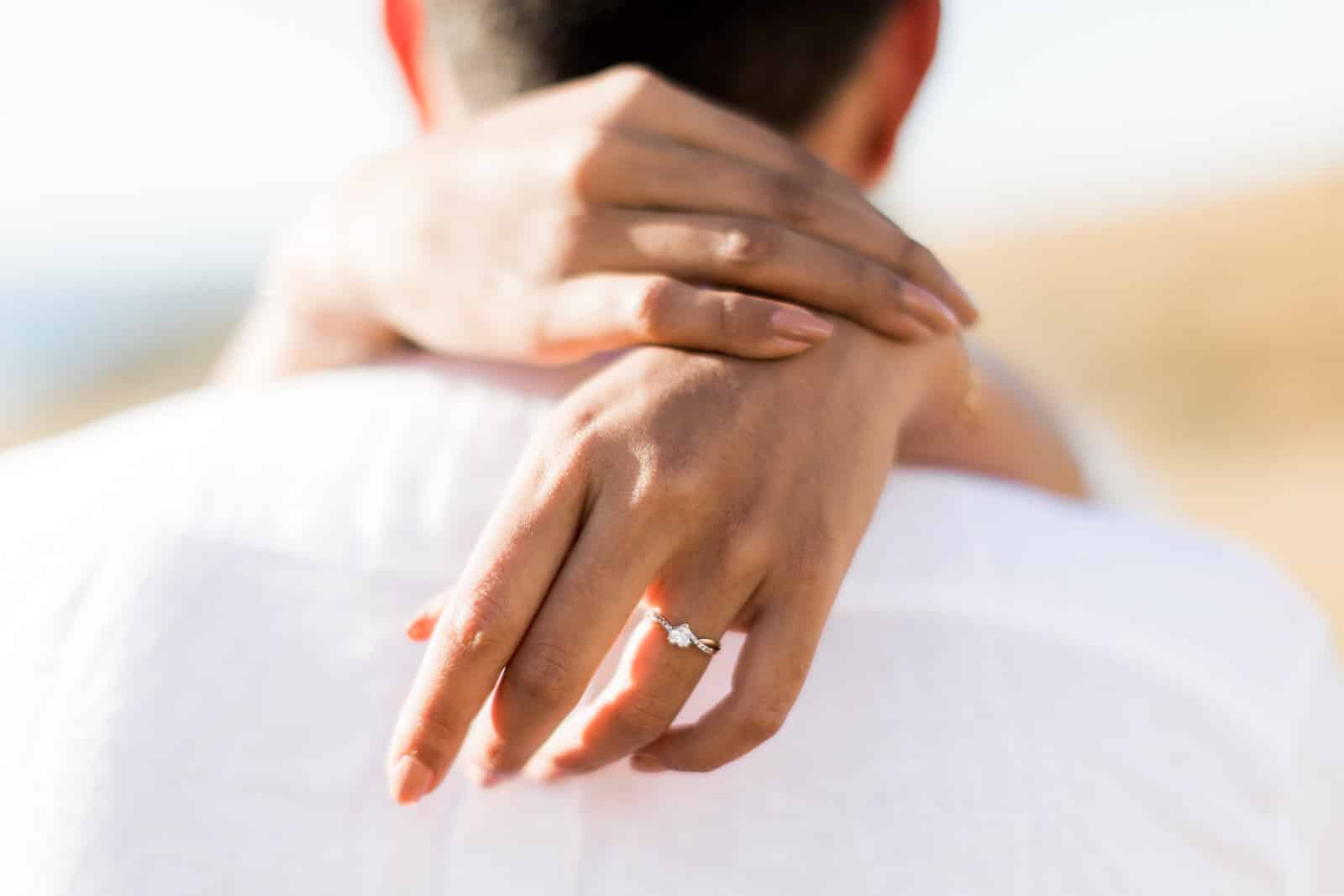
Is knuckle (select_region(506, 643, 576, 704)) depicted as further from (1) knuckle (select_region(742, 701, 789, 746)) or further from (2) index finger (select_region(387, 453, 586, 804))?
(1) knuckle (select_region(742, 701, 789, 746))

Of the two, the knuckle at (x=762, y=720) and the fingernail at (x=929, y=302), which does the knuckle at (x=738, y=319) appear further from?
the knuckle at (x=762, y=720)

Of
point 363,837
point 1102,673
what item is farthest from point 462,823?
point 1102,673

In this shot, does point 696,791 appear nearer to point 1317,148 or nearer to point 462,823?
point 462,823

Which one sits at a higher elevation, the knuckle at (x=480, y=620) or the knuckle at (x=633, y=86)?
the knuckle at (x=633, y=86)

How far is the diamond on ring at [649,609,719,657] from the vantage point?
31.8 inches

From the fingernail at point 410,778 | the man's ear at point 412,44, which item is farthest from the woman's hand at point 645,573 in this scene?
the man's ear at point 412,44

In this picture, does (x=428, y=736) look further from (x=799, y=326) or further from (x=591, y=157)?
(x=591, y=157)

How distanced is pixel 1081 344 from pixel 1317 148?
7.61 m

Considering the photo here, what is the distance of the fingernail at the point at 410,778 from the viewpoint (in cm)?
78

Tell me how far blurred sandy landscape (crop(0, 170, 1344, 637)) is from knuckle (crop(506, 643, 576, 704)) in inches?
212

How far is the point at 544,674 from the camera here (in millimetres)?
774

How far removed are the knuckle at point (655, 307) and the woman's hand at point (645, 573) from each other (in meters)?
0.03

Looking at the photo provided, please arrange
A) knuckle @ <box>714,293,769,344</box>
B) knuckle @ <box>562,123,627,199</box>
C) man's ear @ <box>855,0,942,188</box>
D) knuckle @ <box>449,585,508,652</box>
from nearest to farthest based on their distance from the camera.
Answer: knuckle @ <box>449,585,508,652</box>, knuckle @ <box>714,293,769,344</box>, knuckle @ <box>562,123,627,199</box>, man's ear @ <box>855,0,942,188</box>

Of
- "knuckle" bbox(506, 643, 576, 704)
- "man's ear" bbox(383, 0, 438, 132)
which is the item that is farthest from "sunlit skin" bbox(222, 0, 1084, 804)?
"man's ear" bbox(383, 0, 438, 132)
